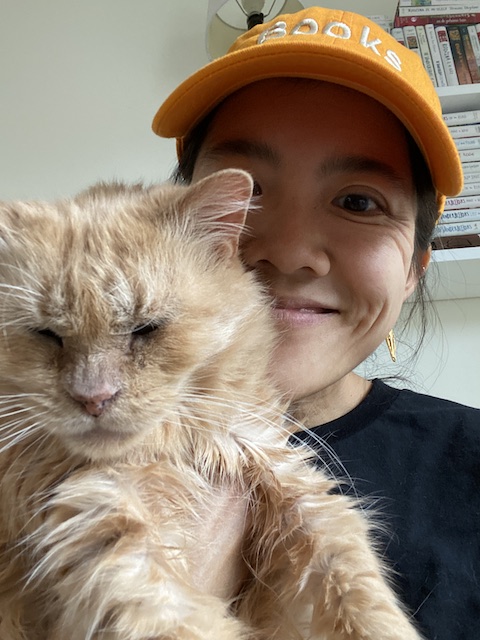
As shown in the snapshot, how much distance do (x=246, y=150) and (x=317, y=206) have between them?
198mm

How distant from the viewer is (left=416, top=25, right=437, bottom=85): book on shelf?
2.48 meters

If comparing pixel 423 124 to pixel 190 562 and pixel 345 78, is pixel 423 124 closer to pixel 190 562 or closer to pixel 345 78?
pixel 345 78

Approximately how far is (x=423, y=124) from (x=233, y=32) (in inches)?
65.2

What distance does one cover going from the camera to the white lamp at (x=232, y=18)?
94.9 inches

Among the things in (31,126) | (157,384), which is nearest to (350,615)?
(157,384)

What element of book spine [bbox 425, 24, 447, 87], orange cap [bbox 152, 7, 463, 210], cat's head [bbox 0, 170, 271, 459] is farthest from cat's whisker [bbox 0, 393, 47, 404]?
book spine [bbox 425, 24, 447, 87]

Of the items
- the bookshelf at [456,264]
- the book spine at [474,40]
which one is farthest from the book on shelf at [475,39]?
the bookshelf at [456,264]

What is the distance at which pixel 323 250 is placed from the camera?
3.84 feet

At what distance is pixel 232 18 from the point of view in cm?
251

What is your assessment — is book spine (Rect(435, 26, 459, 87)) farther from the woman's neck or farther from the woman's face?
the woman's neck

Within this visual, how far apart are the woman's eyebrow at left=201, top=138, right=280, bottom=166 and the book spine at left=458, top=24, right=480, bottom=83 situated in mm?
1787

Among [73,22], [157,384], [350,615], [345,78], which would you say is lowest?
[350,615]

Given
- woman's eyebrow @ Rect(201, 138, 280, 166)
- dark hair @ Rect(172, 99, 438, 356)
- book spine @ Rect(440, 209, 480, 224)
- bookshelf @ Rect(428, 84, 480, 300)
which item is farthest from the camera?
book spine @ Rect(440, 209, 480, 224)

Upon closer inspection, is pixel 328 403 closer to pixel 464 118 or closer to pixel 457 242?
pixel 457 242
